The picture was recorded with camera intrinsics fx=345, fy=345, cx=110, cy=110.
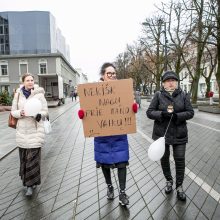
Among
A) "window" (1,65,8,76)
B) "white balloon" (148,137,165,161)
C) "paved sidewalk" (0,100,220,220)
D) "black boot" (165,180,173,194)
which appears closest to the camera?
"paved sidewalk" (0,100,220,220)

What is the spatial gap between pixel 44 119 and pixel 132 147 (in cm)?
444

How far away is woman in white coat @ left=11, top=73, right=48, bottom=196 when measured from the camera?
17.5ft

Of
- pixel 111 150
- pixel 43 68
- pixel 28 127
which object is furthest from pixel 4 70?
pixel 111 150

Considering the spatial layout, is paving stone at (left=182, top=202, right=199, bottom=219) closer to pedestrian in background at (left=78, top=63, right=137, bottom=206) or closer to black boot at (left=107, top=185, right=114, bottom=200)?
pedestrian in background at (left=78, top=63, right=137, bottom=206)

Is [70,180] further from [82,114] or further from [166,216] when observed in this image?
[166,216]

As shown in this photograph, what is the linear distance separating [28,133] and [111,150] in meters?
1.44

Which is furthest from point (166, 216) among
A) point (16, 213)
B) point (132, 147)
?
point (132, 147)

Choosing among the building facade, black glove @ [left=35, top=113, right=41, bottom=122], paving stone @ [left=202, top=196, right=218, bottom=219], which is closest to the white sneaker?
black glove @ [left=35, top=113, right=41, bottom=122]

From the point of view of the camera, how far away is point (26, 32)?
3081 inches

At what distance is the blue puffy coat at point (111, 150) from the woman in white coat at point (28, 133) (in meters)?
1.11

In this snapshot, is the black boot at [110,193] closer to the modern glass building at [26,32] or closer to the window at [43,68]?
the window at [43,68]

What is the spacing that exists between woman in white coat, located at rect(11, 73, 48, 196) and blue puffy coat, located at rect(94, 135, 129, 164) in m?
1.11

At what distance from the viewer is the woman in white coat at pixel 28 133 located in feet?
17.5

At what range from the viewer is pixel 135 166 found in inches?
280
